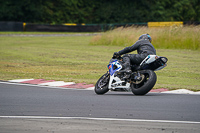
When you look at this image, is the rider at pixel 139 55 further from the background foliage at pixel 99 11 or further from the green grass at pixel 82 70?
the background foliage at pixel 99 11

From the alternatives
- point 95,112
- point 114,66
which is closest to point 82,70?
point 114,66

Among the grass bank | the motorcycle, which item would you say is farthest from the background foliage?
the motorcycle

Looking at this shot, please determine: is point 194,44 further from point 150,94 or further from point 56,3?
point 56,3

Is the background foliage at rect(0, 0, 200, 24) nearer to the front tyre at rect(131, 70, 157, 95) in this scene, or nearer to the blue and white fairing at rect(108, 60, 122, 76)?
the blue and white fairing at rect(108, 60, 122, 76)

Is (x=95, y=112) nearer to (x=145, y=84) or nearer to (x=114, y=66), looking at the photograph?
(x=145, y=84)

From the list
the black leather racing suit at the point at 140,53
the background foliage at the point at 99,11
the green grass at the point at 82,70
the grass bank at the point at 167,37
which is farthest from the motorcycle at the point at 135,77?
the background foliage at the point at 99,11

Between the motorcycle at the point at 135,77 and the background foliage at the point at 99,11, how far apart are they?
150ft

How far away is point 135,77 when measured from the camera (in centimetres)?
855

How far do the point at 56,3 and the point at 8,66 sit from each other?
44.9 meters

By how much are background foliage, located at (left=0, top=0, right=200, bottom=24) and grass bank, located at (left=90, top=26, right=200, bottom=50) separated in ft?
96.9

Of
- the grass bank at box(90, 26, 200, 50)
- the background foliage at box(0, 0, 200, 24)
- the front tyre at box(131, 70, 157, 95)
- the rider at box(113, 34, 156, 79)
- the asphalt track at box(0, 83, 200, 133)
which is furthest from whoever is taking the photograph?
the background foliage at box(0, 0, 200, 24)

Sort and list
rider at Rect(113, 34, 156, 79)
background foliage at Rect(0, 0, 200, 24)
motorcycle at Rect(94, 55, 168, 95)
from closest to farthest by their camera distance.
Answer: motorcycle at Rect(94, 55, 168, 95)
rider at Rect(113, 34, 156, 79)
background foliage at Rect(0, 0, 200, 24)

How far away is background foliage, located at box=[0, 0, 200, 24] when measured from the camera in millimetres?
54156

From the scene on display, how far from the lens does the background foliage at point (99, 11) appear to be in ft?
178
